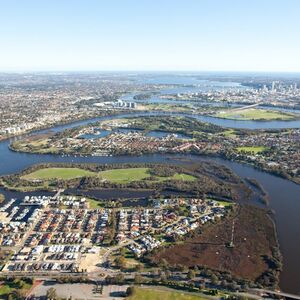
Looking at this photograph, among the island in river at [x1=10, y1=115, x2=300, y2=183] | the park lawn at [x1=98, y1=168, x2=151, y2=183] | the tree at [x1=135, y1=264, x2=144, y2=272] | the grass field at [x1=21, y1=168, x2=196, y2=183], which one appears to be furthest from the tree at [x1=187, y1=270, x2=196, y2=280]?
the island in river at [x1=10, y1=115, x2=300, y2=183]

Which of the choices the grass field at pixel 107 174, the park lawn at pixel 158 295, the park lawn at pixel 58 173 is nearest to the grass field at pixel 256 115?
the grass field at pixel 107 174

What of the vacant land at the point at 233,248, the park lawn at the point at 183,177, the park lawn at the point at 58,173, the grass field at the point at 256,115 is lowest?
the vacant land at the point at 233,248

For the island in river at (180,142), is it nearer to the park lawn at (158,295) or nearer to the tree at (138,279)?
the park lawn at (158,295)

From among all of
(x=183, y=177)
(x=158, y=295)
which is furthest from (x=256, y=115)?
(x=158, y=295)

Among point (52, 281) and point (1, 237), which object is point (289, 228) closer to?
point (52, 281)

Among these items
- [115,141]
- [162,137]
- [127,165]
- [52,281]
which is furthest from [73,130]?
[52,281]

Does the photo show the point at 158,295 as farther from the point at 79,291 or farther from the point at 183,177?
the point at 183,177

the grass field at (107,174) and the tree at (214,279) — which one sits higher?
the grass field at (107,174)
